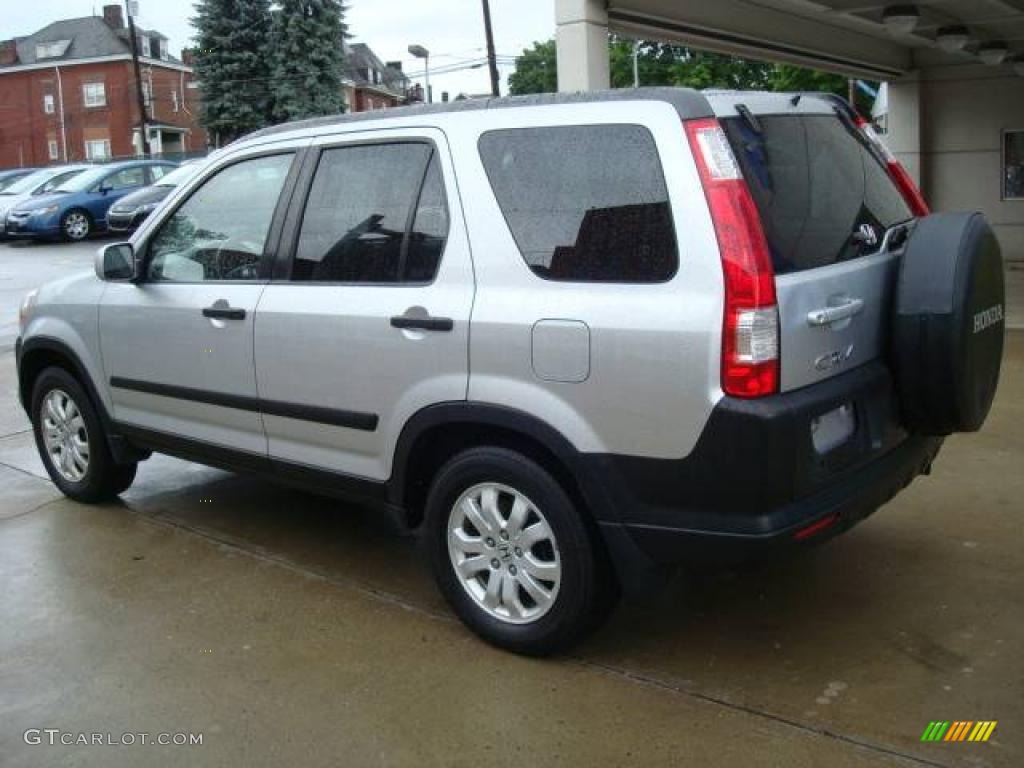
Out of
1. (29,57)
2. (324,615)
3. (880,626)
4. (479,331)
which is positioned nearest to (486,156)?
(479,331)

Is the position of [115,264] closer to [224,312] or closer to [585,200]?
[224,312]

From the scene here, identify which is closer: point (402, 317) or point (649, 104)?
point (649, 104)

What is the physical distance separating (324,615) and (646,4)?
6.44 meters

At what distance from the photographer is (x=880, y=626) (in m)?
3.95

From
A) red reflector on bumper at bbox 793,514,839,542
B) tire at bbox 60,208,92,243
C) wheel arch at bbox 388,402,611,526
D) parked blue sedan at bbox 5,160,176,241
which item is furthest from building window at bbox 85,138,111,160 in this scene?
red reflector on bumper at bbox 793,514,839,542

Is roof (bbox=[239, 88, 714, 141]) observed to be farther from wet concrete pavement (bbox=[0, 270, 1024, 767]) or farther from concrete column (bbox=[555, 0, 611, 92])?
concrete column (bbox=[555, 0, 611, 92])

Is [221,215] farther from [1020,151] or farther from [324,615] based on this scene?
[1020,151]

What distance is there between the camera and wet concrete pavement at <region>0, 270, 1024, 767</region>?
3.27m

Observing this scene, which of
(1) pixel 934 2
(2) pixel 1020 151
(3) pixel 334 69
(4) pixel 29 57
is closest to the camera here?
(1) pixel 934 2

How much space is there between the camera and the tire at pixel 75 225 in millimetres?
22750

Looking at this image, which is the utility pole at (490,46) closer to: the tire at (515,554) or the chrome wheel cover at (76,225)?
the chrome wheel cover at (76,225)

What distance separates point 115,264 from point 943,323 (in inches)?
139

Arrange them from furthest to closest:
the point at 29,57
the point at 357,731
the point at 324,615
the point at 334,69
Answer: the point at 29,57, the point at 334,69, the point at 324,615, the point at 357,731

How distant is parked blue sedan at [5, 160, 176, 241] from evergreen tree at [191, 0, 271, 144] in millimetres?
20424
